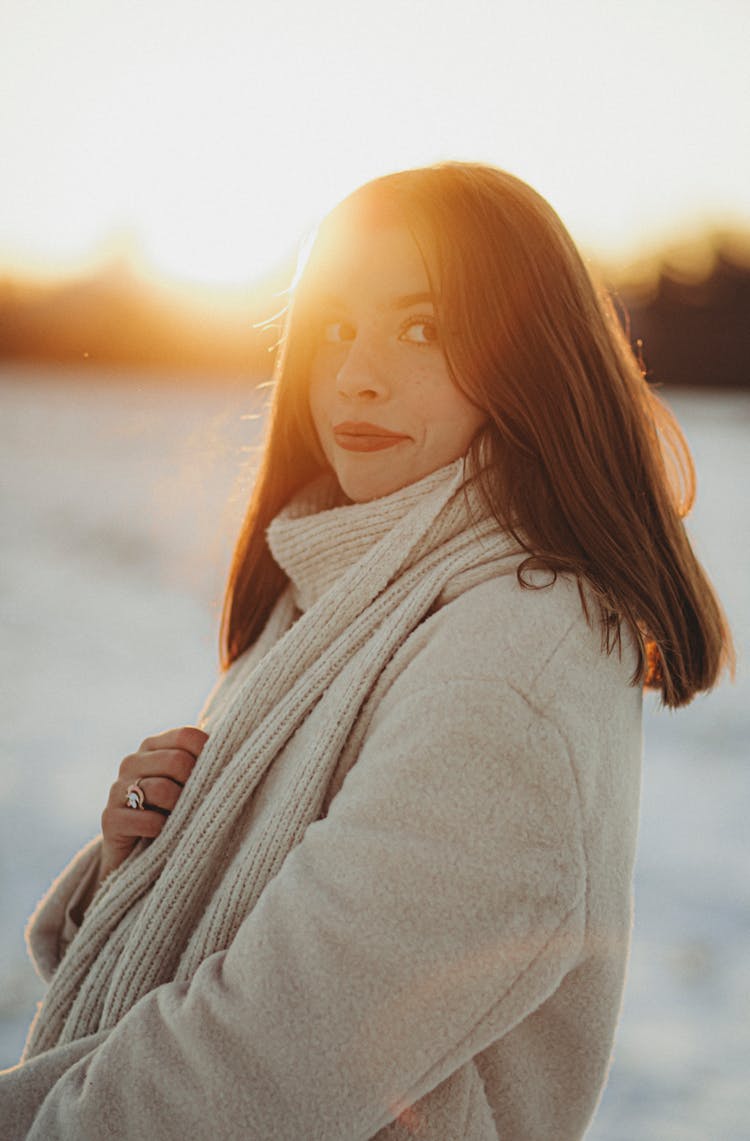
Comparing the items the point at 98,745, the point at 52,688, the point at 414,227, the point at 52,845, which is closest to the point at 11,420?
the point at 52,688

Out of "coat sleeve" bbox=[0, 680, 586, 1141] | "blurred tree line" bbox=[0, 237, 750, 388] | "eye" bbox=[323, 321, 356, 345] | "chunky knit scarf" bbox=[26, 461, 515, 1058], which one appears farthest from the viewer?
"blurred tree line" bbox=[0, 237, 750, 388]

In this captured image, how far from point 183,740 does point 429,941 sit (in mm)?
509

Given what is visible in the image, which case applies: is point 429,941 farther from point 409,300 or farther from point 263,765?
point 409,300

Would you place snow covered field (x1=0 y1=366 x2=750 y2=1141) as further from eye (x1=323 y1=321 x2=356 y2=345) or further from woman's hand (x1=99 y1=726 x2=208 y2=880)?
woman's hand (x1=99 y1=726 x2=208 y2=880)

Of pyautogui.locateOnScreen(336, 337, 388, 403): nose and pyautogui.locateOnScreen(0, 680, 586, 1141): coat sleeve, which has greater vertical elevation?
pyautogui.locateOnScreen(336, 337, 388, 403): nose

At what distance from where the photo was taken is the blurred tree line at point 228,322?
276 cm

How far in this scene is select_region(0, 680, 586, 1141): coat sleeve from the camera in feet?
2.77

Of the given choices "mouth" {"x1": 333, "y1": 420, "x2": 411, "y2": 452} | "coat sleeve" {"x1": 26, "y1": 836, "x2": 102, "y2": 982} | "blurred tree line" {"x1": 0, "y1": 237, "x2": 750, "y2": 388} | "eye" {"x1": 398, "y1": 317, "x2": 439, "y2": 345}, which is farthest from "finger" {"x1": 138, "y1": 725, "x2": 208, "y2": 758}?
"blurred tree line" {"x1": 0, "y1": 237, "x2": 750, "y2": 388}

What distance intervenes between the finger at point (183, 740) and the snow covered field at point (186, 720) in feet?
2.14

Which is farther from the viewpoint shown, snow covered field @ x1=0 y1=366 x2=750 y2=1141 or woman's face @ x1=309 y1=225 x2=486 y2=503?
snow covered field @ x1=0 y1=366 x2=750 y2=1141

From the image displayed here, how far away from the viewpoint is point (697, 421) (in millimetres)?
11227

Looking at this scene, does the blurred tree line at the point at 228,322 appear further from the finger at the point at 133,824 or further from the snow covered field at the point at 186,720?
the finger at the point at 133,824

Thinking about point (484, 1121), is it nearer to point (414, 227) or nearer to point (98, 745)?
point (414, 227)

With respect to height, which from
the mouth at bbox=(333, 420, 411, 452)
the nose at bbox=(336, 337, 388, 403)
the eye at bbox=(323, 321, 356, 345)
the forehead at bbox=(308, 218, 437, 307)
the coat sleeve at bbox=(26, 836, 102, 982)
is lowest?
the coat sleeve at bbox=(26, 836, 102, 982)
